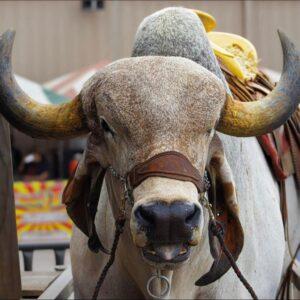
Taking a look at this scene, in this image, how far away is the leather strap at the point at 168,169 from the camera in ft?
7.89

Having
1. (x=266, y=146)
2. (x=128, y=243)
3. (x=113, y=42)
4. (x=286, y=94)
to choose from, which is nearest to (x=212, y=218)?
(x=128, y=243)

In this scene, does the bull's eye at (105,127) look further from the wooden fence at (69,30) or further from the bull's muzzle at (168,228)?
the wooden fence at (69,30)

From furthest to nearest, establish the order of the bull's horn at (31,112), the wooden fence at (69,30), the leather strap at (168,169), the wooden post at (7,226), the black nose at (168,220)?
the wooden fence at (69,30) → the wooden post at (7,226) → the bull's horn at (31,112) → the leather strap at (168,169) → the black nose at (168,220)

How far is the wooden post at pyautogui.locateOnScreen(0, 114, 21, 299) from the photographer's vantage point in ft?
9.99

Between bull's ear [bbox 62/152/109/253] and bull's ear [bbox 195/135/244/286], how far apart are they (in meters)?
0.50

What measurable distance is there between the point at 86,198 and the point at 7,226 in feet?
1.30

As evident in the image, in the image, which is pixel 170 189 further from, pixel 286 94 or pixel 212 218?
pixel 286 94

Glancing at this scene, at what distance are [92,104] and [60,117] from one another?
0.60 feet

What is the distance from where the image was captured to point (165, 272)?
2.87 metres

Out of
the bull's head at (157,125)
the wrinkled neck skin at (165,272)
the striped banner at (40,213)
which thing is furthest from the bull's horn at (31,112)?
the striped banner at (40,213)

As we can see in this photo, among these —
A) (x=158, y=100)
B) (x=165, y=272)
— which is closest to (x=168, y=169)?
(x=158, y=100)

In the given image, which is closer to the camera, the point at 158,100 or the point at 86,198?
the point at 158,100

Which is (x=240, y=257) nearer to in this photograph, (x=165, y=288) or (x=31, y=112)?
(x=165, y=288)

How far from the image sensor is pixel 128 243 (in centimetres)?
301
